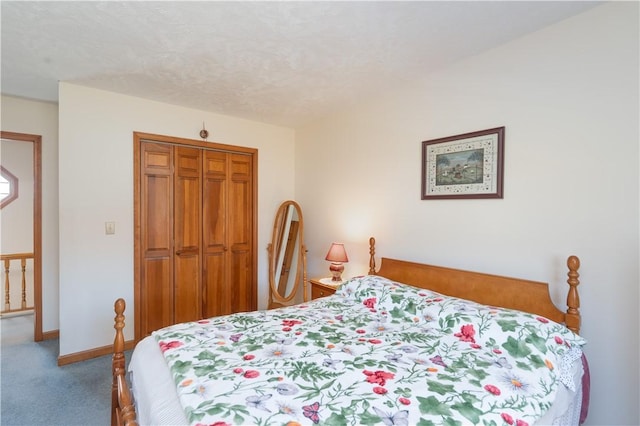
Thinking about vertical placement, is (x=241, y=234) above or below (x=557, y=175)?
below

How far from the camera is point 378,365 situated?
1374mm

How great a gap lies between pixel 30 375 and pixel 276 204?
2749 mm

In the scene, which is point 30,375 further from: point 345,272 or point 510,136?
point 510,136

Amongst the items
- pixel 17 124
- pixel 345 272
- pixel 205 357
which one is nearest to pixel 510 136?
pixel 345 272

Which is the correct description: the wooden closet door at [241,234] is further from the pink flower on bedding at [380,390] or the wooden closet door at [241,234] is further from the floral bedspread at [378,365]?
the pink flower on bedding at [380,390]

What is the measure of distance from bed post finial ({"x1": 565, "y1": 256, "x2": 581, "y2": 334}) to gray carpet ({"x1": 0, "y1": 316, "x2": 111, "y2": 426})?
2849mm

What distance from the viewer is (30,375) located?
2.58 meters

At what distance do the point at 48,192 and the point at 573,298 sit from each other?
4535 mm

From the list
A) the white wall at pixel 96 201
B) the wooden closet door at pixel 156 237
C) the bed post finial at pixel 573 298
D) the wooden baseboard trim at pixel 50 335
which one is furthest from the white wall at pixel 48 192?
the bed post finial at pixel 573 298

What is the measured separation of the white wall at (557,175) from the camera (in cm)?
162

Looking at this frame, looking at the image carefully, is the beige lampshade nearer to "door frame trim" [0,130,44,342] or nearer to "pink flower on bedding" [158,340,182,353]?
"pink flower on bedding" [158,340,182,353]

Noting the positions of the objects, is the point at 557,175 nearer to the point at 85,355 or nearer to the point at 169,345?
the point at 169,345

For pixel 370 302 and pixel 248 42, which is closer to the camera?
pixel 248 42

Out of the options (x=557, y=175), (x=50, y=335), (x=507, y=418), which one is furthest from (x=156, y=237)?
(x=557, y=175)
